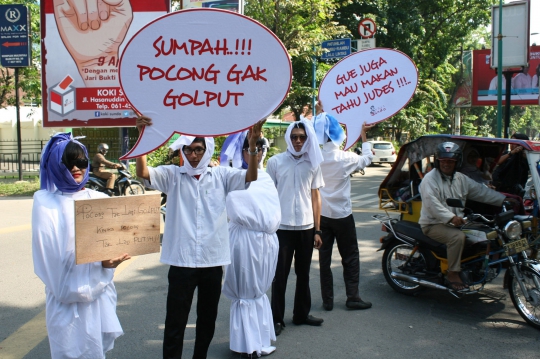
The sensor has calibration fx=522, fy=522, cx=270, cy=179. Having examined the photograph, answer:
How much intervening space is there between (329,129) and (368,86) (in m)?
0.82

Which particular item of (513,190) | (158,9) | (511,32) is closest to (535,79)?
(511,32)

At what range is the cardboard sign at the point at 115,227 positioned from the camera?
260 cm

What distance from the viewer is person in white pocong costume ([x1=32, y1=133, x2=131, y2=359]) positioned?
2.61m

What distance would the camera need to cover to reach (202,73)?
3.19m

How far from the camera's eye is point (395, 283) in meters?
5.61

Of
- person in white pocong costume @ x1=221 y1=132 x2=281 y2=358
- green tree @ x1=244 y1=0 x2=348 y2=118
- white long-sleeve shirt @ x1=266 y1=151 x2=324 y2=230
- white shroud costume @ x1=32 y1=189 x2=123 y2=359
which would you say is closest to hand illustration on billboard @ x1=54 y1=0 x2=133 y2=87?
green tree @ x1=244 y1=0 x2=348 y2=118

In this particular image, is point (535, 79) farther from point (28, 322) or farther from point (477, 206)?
point (28, 322)

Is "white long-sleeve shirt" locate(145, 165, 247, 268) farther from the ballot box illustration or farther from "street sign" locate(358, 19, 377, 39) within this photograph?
"street sign" locate(358, 19, 377, 39)

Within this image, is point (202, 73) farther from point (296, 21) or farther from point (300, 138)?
point (296, 21)

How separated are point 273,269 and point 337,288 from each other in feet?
6.54

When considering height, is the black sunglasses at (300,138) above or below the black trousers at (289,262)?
above

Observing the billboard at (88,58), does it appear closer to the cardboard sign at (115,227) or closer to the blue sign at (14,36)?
the blue sign at (14,36)

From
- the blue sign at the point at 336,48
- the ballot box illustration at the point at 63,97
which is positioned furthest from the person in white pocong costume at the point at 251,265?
the blue sign at the point at 336,48

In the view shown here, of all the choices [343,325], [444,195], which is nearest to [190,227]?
[343,325]
